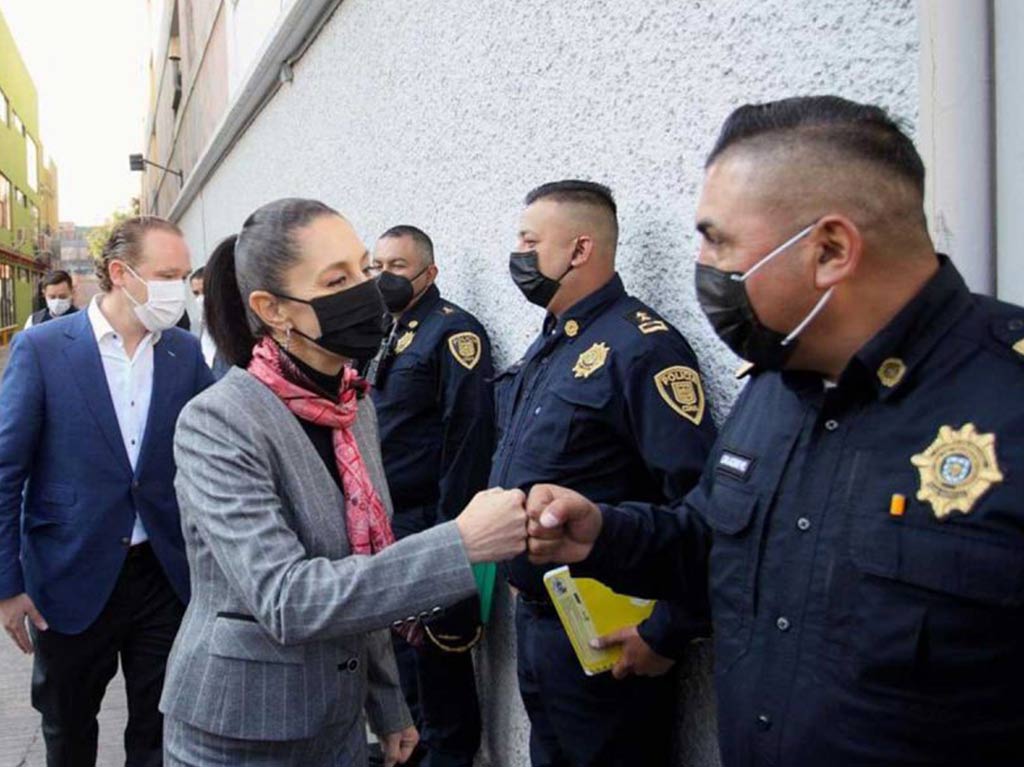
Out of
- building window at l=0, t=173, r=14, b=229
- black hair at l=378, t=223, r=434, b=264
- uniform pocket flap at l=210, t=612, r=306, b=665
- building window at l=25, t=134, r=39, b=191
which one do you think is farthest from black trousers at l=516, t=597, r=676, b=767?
building window at l=25, t=134, r=39, b=191

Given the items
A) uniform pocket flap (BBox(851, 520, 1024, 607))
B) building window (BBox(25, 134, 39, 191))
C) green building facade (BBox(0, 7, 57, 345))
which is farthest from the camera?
building window (BBox(25, 134, 39, 191))

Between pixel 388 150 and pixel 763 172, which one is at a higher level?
pixel 388 150

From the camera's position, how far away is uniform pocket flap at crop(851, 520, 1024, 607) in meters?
1.17

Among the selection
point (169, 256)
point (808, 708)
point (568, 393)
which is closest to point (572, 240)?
point (568, 393)

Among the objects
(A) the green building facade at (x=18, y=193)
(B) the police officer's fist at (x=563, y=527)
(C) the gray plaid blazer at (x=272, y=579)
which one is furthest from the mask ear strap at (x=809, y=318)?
(A) the green building facade at (x=18, y=193)

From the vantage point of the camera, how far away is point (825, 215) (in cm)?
139

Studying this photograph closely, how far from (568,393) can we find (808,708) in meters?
1.33

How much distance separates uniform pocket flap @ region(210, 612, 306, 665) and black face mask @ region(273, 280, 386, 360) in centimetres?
61

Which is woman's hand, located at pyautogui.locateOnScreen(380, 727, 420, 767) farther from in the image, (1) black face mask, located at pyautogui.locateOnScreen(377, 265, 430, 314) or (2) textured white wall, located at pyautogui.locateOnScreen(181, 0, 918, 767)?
(1) black face mask, located at pyautogui.locateOnScreen(377, 265, 430, 314)

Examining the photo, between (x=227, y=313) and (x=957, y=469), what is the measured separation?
5.40ft

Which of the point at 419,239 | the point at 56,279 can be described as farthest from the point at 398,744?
the point at 56,279

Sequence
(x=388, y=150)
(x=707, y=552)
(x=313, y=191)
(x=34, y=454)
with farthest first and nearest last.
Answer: (x=313, y=191) → (x=388, y=150) → (x=34, y=454) → (x=707, y=552)

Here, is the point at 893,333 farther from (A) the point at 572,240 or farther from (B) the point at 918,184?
(A) the point at 572,240

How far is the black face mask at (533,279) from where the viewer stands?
2943mm
